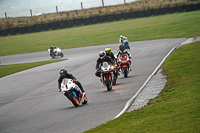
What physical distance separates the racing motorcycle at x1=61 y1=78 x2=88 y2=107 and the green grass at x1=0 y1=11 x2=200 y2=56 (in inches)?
1127

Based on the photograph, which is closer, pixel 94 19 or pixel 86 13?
pixel 94 19

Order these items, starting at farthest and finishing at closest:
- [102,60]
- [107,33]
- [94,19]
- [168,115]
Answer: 1. [94,19]
2. [107,33]
3. [102,60]
4. [168,115]

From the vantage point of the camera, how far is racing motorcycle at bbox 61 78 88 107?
12.8m

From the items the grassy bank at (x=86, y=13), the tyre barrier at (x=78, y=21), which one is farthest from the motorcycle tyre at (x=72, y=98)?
the tyre barrier at (x=78, y=21)

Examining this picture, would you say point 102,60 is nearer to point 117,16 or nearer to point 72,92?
point 72,92

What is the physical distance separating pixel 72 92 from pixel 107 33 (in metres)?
39.7

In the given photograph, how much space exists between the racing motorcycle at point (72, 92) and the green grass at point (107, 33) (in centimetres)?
2863

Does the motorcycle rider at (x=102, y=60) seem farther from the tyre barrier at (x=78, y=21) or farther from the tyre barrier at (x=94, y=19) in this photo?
the tyre barrier at (x=78, y=21)

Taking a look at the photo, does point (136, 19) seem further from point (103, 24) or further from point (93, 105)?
point (93, 105)

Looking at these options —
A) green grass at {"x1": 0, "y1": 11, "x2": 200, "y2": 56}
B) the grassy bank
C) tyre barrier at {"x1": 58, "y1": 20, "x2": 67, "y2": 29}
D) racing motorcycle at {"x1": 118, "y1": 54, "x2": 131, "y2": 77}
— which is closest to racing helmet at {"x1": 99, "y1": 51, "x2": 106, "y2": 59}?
racing motorcycle at {"x1": 118, "y1": 54, "x2": 131, "y2": 77}

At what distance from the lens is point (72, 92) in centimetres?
1286

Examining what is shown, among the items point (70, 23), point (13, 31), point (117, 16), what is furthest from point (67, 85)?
point (13, 31)

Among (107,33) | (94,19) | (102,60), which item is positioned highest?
(102,60)

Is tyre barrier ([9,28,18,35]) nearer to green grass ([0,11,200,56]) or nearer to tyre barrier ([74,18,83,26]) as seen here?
green grass ([0,11,200,56])
